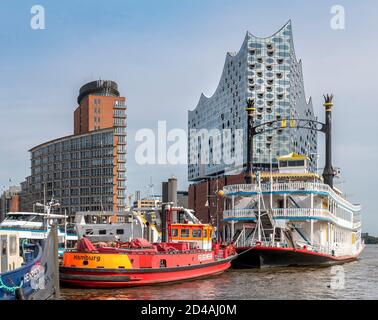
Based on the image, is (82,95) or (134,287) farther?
(82,95)

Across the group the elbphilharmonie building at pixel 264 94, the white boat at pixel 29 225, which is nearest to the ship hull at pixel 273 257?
the white boat at pixel 29 225

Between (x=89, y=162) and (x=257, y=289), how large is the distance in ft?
354

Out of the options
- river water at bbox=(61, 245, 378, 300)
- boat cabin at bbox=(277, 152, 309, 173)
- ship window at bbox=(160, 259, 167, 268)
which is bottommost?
river water at bbox=(61, 245, 378, 300)

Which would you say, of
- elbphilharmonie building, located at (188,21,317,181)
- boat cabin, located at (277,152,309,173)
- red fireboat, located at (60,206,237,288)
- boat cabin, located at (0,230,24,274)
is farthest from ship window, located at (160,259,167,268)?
elbphilharmonie building, located at (188,21,317,181)

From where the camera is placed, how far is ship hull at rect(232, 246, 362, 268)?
141ft

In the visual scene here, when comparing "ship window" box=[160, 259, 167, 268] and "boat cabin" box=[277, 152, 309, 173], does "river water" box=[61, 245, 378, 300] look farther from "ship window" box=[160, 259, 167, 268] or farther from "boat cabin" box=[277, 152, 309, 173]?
"boat cabin" box=[277, 152, 309, 173]

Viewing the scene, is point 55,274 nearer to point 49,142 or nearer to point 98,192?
point 98,192

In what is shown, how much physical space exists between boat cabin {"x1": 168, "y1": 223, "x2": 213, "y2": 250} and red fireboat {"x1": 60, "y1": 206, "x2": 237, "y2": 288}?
145 centimetres

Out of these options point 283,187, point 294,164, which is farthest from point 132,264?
point 294,164

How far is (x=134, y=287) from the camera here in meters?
30.6

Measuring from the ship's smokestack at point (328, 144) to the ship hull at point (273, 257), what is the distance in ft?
47.7

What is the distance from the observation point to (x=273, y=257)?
4347cm
